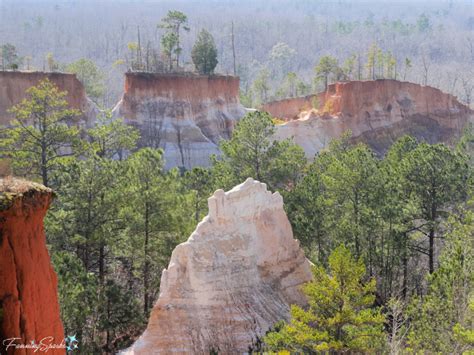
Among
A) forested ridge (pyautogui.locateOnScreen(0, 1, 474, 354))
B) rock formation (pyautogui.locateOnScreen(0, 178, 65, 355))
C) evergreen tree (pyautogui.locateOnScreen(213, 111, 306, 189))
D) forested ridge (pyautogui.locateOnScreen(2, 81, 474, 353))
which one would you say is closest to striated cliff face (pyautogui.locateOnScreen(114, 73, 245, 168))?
forested ridge (pyautogui.locateOnScreen(0, 1, 474, 354))

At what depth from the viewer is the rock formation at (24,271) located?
9.64m

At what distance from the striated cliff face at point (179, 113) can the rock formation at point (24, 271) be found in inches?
1731

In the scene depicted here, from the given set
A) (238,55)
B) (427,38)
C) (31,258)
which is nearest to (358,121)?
(31,258)

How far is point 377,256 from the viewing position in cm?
2783

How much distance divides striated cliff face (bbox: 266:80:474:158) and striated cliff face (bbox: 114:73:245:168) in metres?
7.81

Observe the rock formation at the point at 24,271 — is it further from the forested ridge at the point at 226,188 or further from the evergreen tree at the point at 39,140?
the evergreen tree at the point at 39,140

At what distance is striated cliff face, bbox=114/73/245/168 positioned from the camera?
2185 inches

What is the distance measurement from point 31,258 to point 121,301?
13.1 meters

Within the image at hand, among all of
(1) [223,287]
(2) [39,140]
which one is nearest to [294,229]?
(1) [223,287]

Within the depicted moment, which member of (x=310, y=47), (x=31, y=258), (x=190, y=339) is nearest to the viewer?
(x=31, y=258)

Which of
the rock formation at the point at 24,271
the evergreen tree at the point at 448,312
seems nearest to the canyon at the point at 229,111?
the evergreen tree at the point at 448,312

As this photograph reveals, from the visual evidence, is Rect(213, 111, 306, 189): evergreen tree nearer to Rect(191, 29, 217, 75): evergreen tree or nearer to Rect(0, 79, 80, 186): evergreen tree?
Rect(0, 79, 80, 186): evergreen tree

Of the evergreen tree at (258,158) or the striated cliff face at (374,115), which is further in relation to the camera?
the striated cliff face at (374,115)

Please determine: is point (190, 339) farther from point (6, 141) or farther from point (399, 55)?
point (399, 55)
